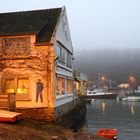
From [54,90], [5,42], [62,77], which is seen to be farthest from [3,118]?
[62,77]

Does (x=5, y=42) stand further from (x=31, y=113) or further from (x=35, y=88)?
(x=31, y=113)

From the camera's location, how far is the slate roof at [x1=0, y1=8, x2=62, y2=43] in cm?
2647

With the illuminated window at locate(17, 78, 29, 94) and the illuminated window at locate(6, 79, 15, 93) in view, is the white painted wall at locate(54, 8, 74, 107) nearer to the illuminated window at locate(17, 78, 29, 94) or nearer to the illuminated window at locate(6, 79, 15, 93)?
the illuminated window at locate(17, 78, 29, 94)

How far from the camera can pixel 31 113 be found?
82.4 feet

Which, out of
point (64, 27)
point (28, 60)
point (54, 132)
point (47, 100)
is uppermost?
point (64, 27)

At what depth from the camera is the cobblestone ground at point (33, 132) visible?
17.1m

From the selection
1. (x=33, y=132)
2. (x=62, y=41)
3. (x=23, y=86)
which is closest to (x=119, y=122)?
(x=62, y=41)

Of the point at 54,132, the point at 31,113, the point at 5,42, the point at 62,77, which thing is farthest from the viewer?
the point at 62,77

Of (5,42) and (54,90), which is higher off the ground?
(5,42)

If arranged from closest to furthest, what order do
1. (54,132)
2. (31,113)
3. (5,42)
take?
(54,132), (31,113), (5,42)

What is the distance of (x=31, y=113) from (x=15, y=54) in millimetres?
5341

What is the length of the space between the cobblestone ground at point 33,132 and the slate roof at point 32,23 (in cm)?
729

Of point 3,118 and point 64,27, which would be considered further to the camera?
point 64,27

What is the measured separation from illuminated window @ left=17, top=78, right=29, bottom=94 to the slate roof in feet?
12.0
